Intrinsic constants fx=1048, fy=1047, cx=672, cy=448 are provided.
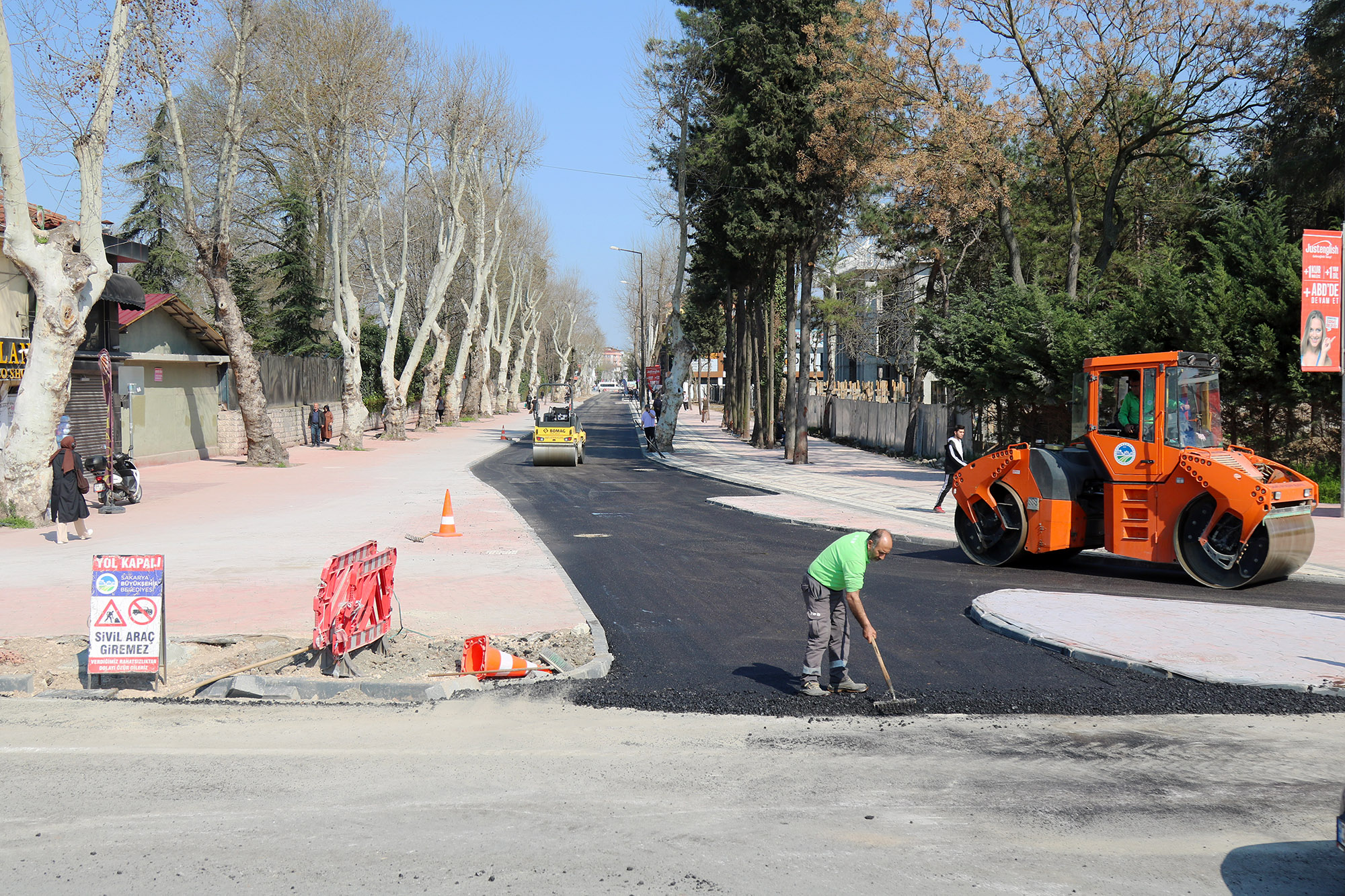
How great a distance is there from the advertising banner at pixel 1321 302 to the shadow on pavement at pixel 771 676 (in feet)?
47.5

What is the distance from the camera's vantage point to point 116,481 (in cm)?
2088

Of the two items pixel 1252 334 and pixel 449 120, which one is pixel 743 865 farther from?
pixel 449 120

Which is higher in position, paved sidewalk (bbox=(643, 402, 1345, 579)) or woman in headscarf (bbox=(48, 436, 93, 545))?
woman in headscarf (bbox=(48, 436, 93, 545))

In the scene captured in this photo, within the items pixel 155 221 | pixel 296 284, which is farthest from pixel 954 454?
pixel 155 221

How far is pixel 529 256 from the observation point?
7375cm

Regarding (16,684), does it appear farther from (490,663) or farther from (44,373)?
(44,373)

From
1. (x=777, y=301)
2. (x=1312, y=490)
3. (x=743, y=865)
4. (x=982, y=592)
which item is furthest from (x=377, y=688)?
(x=777, y=301)

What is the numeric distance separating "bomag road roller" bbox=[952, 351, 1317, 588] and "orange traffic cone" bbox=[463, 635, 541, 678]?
7.81 m

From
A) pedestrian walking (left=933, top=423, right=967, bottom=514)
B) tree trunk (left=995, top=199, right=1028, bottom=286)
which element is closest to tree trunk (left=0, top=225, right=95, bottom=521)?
pedestrian walking (left=933, top=423, right=967, bottom=514)

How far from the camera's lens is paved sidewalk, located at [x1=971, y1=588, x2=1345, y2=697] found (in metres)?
8.43

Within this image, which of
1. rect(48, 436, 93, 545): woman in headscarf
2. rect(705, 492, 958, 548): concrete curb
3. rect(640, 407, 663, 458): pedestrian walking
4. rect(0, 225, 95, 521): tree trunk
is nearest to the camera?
rect(48, 436, 93, 545): woman in headscarf

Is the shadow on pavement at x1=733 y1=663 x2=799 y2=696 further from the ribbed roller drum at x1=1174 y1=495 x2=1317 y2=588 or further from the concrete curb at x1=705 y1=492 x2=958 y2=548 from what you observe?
the concrete curb at x1=705 y1=492 x2=958 y2=548

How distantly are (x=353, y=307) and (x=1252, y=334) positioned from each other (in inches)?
1139

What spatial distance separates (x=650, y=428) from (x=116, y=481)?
2182 centimetres
